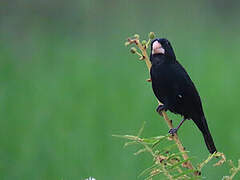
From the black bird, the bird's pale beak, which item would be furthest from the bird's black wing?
the bird's pale beak

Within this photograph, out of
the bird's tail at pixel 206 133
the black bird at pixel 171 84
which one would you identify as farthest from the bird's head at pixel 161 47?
the bird's tail at pixel 206 133

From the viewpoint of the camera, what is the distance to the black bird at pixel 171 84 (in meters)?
1.69

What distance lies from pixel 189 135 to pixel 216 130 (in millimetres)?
229

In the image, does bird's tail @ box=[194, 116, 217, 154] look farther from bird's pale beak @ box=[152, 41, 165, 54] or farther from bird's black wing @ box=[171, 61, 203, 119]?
bird's pale beak @ box=[152, 41, 165, 54]

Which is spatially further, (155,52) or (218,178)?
(218,178)

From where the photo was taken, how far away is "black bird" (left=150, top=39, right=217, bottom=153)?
5.53 ft

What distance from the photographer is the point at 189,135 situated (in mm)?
4344

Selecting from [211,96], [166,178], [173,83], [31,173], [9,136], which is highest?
[211,96]

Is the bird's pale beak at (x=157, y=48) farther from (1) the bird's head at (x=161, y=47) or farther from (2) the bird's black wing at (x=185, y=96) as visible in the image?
(2) the bird's black wing at (x=185, y=96)

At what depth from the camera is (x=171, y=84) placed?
1753mm

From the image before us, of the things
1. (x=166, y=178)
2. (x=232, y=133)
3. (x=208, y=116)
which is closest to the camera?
(x=166, y=178)

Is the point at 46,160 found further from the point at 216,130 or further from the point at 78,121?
the point at 216,130

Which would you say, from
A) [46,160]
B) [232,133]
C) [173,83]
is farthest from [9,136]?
[173,83]

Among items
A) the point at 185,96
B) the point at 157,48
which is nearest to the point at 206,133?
the point at 185,96
